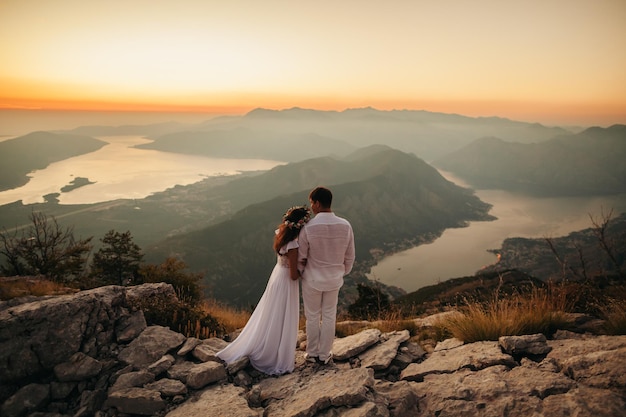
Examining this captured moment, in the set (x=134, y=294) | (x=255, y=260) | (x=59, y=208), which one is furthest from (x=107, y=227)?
(x=134, y=294)

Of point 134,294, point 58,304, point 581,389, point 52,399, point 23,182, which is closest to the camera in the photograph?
point 581,389

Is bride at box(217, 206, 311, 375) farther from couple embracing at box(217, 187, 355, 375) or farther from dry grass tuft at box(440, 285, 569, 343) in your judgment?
dry grass tuft at box(440, 285, 569, 343)

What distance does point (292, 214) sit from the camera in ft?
14.8

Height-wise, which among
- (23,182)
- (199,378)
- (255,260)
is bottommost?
(255,260)

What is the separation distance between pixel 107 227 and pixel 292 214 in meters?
136

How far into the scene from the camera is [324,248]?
4.42 metres

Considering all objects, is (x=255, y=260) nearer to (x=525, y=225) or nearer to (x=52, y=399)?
(x=52, y=399)

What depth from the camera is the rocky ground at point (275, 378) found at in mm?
3477

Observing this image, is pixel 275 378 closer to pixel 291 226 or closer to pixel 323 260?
pixel 323 260

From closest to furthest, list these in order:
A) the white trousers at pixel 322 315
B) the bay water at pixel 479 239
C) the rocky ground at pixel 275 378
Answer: the rocky ground at pixel 275 378 → the white trousers at pixel 322 315 → the bay water at pixel 479 239

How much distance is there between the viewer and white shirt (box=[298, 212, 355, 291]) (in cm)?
438

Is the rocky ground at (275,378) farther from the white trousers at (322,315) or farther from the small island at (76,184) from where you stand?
the small island at (76,184)

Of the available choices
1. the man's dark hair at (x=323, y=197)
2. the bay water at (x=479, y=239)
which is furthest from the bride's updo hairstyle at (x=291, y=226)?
the bay water at (x=479, y=239)

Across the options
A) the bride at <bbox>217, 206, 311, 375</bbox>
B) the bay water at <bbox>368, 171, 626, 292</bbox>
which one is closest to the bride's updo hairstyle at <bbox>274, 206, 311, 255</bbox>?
the bride at <bbox>217, 206, 311, 375</bbox>
